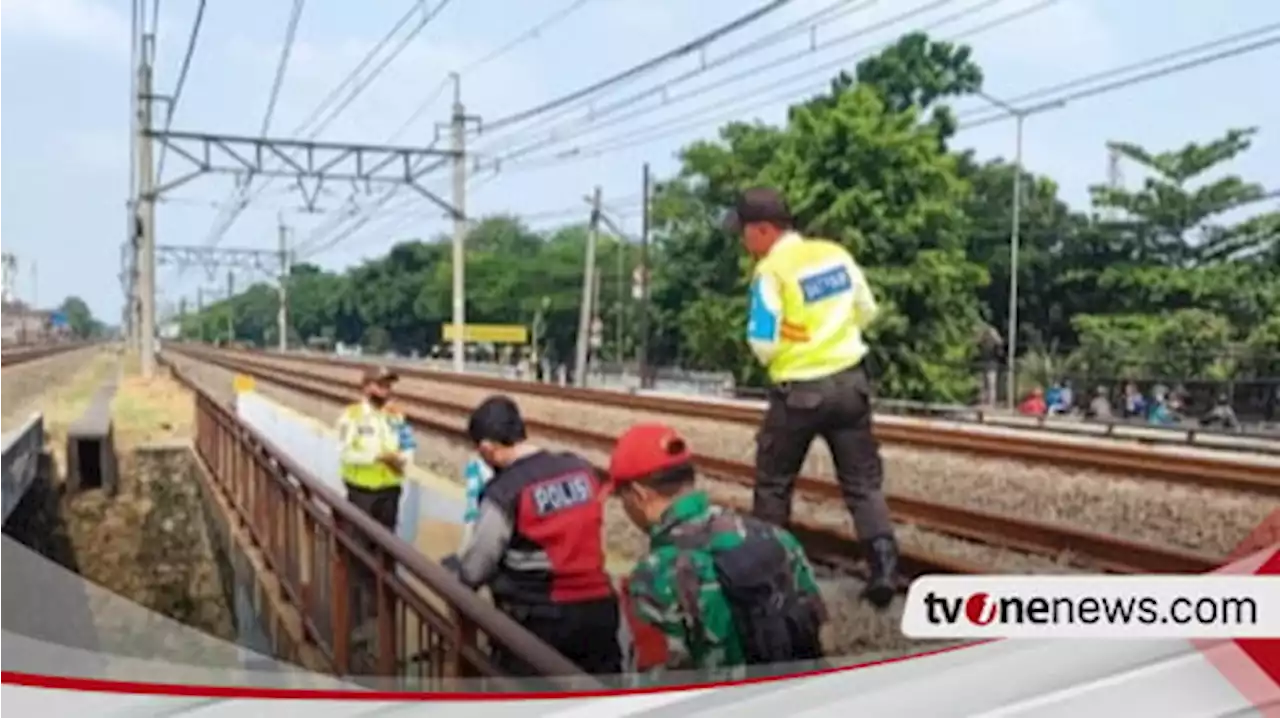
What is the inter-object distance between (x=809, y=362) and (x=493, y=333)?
1.16ft

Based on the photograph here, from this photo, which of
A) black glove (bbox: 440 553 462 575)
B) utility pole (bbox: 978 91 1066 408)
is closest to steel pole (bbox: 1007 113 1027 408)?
utility pole (bbox: 978 91 1066 408)

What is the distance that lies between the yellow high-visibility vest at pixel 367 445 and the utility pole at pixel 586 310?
22 cm

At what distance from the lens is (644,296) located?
1446mm

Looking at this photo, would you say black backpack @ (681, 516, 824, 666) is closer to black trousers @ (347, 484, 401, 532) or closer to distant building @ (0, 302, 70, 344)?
black trousers @ (347, 484, 401, 532)

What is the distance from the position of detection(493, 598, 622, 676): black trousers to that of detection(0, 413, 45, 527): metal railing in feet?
1.67

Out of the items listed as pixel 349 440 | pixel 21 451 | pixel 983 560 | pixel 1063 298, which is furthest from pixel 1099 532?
pixel 21 451

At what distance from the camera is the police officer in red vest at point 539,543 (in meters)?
1.44

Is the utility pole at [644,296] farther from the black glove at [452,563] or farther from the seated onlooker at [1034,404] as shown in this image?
the seated onlooker at [1034,404]

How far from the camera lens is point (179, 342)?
1.50 metres

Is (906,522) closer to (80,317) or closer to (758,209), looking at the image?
(758,209)

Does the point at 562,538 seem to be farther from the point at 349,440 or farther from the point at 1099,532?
the point at 1099,532

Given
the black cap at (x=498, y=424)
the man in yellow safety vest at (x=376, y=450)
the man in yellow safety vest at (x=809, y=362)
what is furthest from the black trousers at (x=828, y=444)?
the man in yellow safety vest at (x=376, y=450)

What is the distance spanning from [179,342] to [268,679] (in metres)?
0.39

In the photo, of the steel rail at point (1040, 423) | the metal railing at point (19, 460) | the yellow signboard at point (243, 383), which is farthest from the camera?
the yellow signboard at point (243, 383)
